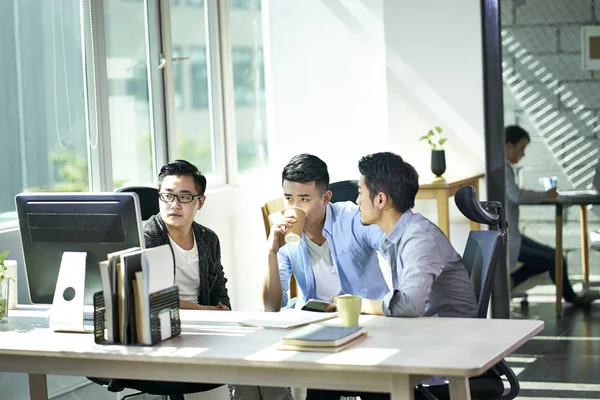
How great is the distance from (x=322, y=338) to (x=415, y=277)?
A: 0.50 m

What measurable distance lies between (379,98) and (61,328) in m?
3.23

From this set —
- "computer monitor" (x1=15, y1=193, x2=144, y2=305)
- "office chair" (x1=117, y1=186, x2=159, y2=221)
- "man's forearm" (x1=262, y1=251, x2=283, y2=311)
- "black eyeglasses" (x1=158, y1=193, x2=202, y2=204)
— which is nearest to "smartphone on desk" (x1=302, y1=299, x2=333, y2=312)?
"man's forearm" (x1=262, y1=251, x2=283, y2=311)

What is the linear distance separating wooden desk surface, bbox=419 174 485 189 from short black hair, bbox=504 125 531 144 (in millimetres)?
252

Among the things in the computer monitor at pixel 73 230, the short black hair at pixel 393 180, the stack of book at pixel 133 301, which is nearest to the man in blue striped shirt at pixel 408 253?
the short black hair at pixel 393 180

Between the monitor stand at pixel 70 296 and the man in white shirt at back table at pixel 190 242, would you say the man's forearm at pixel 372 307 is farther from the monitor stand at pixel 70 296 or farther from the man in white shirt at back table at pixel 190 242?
the monitor stand at pixel 70 296

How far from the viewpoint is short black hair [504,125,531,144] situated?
218 inches

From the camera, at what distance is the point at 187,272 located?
12.3 feet

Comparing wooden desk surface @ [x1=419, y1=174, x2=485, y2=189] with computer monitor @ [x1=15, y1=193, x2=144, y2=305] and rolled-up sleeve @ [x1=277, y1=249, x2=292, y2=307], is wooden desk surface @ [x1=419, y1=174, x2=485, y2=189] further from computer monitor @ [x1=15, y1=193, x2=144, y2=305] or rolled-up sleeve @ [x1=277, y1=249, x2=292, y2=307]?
computer monitor @ [x1=15, y1=193, x2=144, y2=305]

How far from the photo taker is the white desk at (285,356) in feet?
8.13

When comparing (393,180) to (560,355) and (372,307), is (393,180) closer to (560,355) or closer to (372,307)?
(372,307)

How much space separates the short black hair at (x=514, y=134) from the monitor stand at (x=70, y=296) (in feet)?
10.3

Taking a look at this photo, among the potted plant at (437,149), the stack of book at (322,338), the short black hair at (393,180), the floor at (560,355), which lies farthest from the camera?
the potted plant at (437,149)

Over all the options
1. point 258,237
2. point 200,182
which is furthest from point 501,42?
point 200,182

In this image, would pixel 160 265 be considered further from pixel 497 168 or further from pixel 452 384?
pixel 497 168
